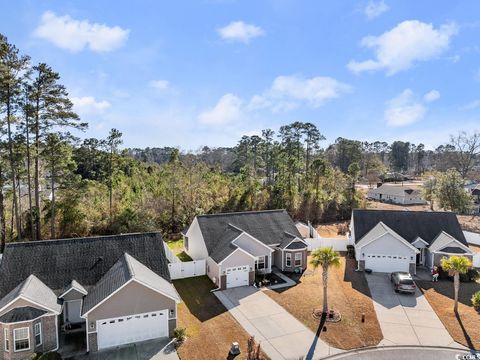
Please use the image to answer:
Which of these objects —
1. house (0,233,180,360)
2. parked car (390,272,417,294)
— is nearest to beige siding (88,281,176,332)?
house (0,233,180,360)

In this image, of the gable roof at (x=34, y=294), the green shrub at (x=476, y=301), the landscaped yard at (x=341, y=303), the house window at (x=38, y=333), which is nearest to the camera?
the house window at (x=38, y=333)

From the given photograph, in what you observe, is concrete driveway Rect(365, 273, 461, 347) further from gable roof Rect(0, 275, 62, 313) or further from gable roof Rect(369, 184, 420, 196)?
gable roof Rect(369, 184, 420, 196)

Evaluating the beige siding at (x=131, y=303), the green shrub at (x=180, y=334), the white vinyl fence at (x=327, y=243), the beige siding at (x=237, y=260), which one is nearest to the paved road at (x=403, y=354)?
the green shrub at (x=180, y=334)

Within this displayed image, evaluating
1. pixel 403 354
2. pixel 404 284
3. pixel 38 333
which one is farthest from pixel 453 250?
pixel 38 333

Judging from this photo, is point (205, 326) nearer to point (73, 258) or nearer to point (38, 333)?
point (38, 333)

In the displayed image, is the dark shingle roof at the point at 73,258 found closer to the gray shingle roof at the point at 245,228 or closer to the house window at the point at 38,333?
the house window at the point at 38,333

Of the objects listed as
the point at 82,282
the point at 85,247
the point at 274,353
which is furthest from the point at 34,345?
the point at 274,353
